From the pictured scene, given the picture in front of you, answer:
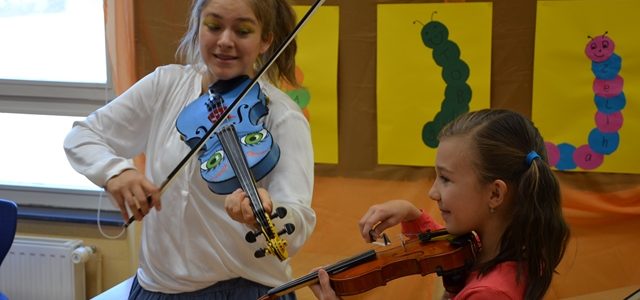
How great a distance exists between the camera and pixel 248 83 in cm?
141

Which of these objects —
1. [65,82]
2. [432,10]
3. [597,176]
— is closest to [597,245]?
[597,176]

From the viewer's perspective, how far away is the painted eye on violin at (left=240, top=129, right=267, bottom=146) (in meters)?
1.31

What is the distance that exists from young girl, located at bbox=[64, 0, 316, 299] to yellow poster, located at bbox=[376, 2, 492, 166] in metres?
0.85

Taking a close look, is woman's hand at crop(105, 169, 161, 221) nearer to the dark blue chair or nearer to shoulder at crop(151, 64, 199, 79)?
shoulder at crop(151, 64, 199, 79)

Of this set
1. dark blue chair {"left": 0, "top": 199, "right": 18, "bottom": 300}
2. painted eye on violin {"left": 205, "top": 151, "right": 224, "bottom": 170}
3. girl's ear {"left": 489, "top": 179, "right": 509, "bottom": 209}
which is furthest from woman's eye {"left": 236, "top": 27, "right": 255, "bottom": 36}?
dark blue chair {"left": 0, "top": 199, "right": 18, "bottom": 300}

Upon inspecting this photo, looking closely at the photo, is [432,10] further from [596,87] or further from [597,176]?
[597,176]

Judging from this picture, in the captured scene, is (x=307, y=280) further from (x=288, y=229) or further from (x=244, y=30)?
(x=244, y=30)

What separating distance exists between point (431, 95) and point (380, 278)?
1.08m

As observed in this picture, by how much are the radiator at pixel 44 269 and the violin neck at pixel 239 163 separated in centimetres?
166

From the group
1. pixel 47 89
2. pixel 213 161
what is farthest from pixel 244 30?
pixel 47 89

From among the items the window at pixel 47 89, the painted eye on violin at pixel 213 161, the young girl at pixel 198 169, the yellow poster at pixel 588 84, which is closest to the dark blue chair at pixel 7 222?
the window at pixel 47 89

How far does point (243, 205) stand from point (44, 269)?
6.29 feet

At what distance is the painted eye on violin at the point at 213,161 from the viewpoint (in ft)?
4.28

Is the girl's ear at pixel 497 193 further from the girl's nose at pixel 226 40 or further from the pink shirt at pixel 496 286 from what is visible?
the girl's nose at pixel 226 40
